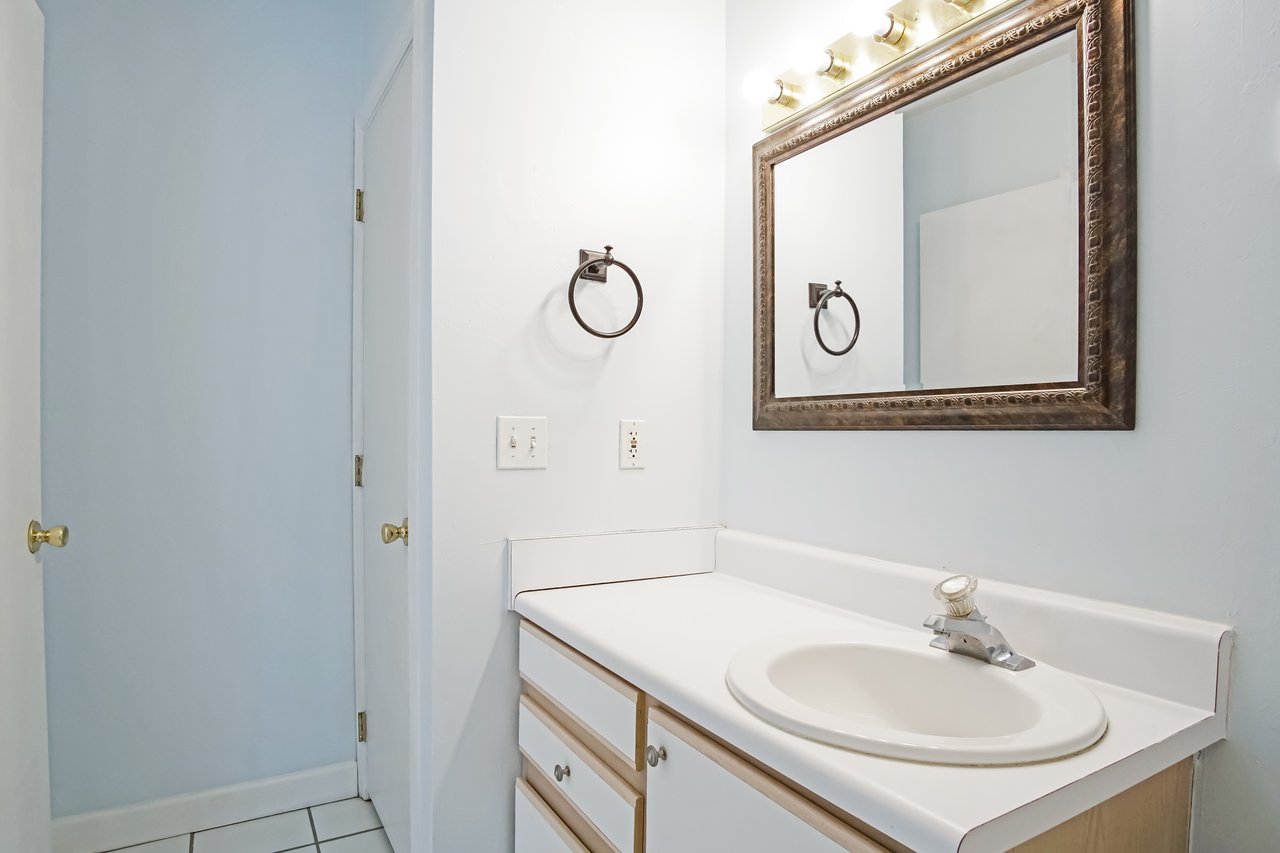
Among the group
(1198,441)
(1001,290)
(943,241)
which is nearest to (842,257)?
(943,241)

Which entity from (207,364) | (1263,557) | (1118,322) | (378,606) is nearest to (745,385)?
(1118,322)

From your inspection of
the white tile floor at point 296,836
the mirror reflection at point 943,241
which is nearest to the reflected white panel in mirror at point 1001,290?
the mirror reflection at point 943,241

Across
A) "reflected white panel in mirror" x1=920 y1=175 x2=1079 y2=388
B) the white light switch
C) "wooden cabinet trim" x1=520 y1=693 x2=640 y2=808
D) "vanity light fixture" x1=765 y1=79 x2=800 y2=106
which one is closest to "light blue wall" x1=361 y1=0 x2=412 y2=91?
"vanity light fixture" x1=765 y1=79 x2=800 y2=106

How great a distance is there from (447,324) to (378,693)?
1174 mm

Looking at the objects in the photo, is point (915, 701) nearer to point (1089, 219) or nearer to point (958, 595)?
point (958, 595)

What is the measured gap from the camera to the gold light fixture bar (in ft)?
3.87

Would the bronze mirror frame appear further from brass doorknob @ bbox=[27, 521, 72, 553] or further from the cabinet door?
brass doorknob @ bbox=[27, 521, 72, 553]

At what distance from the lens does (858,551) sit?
4.46 ft

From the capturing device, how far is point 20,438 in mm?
1329

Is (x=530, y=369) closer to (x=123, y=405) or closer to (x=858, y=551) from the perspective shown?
(x=858, y=551)

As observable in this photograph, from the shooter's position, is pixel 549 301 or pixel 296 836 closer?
pixel 549 301

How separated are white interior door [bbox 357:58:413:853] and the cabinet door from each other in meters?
0.79

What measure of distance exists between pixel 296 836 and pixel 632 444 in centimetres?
148

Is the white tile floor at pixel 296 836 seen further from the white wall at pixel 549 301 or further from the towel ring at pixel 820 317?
the towel ring at pixel 820 317
